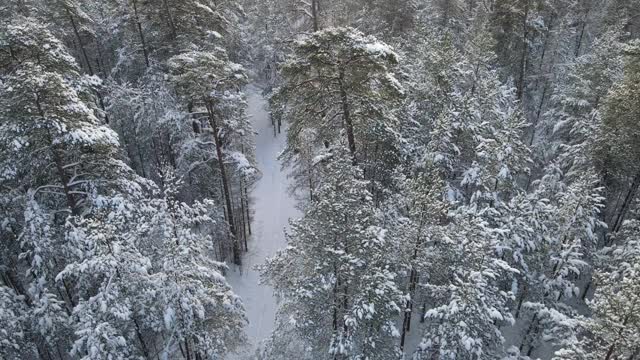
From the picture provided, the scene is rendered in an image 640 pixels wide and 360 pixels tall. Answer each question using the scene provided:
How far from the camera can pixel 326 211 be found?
14.4 meters

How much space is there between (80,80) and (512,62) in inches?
1052

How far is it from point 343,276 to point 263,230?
16.8 meters

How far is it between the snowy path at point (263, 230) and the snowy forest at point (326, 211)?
0.19 meters

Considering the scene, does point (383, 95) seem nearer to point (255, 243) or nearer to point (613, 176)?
point (613, 176)

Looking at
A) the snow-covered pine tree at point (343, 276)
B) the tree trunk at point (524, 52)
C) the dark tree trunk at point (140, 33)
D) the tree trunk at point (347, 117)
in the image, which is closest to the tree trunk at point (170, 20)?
the dark tree trunk at point (140, 33)

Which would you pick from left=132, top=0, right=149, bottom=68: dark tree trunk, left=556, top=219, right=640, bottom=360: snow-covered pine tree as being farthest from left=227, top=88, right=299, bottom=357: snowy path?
left=556, top=219, right=640, bottom=360: snow-covered pine tree

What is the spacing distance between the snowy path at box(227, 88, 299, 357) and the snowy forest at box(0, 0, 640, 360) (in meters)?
0.19

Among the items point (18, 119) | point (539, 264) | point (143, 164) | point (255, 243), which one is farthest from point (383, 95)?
point (143, 164)

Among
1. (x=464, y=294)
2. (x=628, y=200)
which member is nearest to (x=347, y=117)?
(x=464, y=294)

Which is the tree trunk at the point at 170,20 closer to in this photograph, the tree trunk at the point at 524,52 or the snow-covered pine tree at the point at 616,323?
the snow-covered pine tree at the point at 616,323

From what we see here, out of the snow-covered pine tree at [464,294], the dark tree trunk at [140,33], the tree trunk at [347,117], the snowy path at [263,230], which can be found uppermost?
the dark tree trunk at [140,33]

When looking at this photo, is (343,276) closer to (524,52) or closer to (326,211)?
(326,211)

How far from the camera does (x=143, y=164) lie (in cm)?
2908

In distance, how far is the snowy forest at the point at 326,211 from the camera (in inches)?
559
